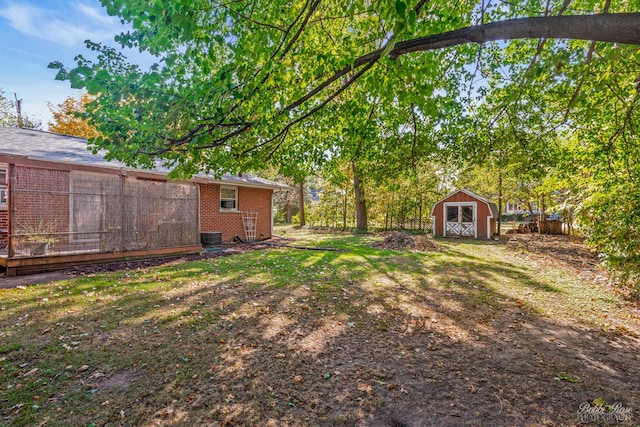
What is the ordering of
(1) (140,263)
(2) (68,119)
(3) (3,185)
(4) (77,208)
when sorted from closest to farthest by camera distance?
1. (4) (77,208)
2. (1) (140,263)
3. (3) (3,185)
4. (2) (68,119)

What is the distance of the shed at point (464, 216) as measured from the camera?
18.2 m

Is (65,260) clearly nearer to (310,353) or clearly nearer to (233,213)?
(233,213)

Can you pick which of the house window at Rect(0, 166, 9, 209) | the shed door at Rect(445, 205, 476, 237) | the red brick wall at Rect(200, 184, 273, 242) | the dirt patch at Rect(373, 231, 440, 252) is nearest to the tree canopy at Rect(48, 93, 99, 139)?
the house window at Rect(0, 166, 9, 209)

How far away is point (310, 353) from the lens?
3.43 metres

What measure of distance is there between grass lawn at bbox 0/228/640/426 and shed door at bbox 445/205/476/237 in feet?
41.3

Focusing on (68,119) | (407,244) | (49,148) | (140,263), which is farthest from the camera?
(68,119)

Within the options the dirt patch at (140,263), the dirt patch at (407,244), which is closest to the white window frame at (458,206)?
the dirt patch at (407,244)

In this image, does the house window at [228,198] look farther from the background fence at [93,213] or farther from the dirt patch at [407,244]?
the dirt patch at [407,244]

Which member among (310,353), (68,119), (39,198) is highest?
(68,119)

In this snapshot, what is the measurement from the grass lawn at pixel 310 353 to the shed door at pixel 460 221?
12580mm

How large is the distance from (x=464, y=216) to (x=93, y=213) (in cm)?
1896

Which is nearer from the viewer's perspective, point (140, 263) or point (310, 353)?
point (310, 353)

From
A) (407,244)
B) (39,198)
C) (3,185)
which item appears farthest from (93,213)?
(407,244)

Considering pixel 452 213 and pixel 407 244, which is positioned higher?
pixel 452 213
